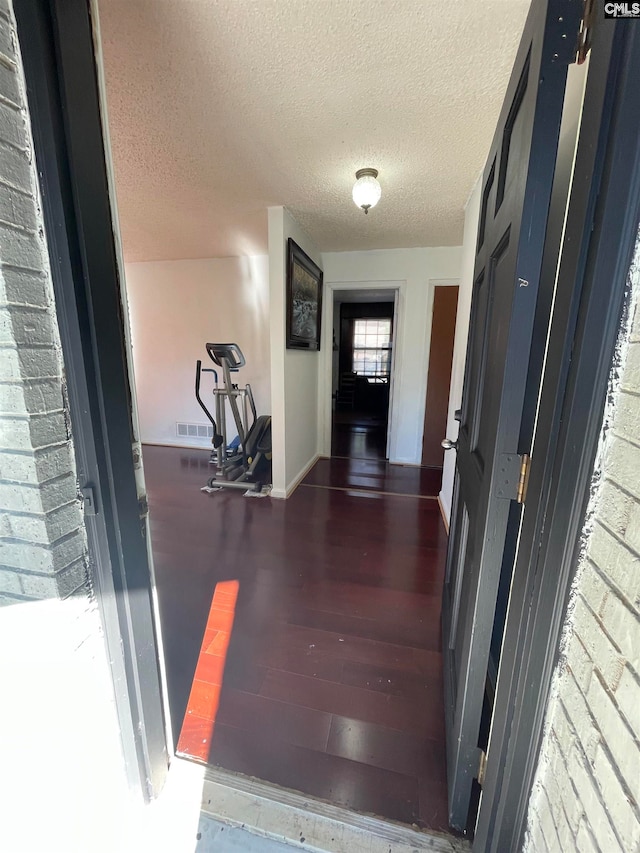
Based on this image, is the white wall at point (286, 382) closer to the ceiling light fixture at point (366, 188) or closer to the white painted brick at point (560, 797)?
the ceiling light fixture at point (366, 188)

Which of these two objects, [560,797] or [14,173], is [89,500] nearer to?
[14,173]

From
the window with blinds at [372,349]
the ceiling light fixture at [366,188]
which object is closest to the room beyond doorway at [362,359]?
the window with blinds at [372,349]

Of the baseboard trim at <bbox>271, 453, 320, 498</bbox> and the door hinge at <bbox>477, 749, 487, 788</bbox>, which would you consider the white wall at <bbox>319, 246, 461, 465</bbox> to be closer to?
the baseboard trim at <bbox>271, 453, 320, 498</bbox>

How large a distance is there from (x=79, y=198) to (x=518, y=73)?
105 centimetres

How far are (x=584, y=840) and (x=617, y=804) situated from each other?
15 cm

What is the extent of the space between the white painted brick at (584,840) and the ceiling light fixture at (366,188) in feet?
8.10

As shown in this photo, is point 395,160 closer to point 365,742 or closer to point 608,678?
point 608,678

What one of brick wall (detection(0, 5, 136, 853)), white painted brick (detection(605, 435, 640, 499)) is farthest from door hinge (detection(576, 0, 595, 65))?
brick wall (detection(0, 5, 136, 853))

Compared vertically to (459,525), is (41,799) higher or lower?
lower

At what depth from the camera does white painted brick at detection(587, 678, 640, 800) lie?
0.46 metres

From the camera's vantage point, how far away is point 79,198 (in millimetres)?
699

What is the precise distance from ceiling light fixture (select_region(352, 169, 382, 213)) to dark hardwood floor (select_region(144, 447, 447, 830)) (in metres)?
2.20

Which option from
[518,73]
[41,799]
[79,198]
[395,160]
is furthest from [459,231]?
[41,799]

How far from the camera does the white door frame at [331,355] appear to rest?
3.84m
